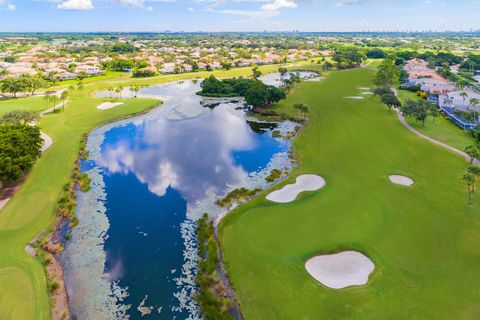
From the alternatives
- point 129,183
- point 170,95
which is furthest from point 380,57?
point 129,183

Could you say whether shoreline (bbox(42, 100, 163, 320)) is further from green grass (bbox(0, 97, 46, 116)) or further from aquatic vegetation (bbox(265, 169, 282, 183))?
green grass (bbox(0, 97, 46, 116))

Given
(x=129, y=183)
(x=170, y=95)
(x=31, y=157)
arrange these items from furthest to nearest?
1. (x=170, y=95)
2. (x=129, y=183)
3. (x=31, y=157)

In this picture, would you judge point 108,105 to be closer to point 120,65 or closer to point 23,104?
point 23,104

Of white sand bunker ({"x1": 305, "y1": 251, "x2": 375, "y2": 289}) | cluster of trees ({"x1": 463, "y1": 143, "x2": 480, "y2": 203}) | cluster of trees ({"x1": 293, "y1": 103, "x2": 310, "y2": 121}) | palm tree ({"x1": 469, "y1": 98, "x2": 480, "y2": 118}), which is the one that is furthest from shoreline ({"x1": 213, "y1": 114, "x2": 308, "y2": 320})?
palm tree ({"x1": 469, "y1": 98, "x2": 480, "y2": 118})

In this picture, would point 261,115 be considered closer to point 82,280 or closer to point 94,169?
point 94,169

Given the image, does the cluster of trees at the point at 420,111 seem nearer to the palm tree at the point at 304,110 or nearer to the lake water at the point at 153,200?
the palm tree at the point at 304,110

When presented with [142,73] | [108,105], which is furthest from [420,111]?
[142,73]

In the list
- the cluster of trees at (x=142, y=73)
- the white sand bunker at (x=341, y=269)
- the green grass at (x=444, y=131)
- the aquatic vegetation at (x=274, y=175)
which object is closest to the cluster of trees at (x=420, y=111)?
the green grass at (x=444, y=131)
